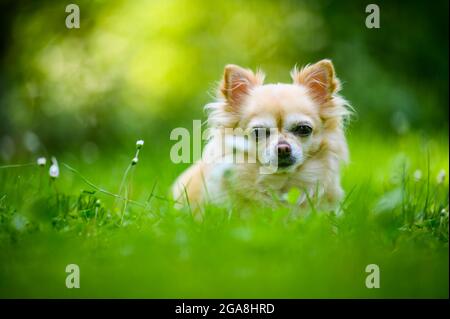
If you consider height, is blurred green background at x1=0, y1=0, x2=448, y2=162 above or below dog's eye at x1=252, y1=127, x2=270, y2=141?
A: above

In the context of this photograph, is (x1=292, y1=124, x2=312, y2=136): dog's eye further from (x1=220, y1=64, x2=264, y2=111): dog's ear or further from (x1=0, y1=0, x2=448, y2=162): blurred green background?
(x1=0, y1=0, x2=448, y2=162): blurred green background

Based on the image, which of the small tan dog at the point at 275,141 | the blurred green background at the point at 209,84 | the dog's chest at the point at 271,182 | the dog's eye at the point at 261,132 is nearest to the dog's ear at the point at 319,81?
the small tan dog at the point at 275,141

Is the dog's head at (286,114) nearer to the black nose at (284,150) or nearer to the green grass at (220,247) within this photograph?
the black nose at (284,150)

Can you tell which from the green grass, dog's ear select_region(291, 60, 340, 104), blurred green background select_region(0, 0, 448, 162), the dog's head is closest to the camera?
the green grass

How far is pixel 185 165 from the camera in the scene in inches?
218

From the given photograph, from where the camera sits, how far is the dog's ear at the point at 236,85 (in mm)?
3948

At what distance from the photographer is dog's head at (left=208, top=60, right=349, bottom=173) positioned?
3664 mm

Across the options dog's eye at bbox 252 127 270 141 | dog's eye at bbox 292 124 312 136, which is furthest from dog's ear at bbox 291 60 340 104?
dog's eye at bbox 252 127 270 141

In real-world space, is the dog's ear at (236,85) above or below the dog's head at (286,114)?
above

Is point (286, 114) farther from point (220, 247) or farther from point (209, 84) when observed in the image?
Result: point (209, 84)

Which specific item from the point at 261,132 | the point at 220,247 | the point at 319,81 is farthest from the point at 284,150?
the point at 220,247

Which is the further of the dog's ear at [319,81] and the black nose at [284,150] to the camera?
the dog's ear at [319,81]

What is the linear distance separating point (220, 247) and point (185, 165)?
104 inches
